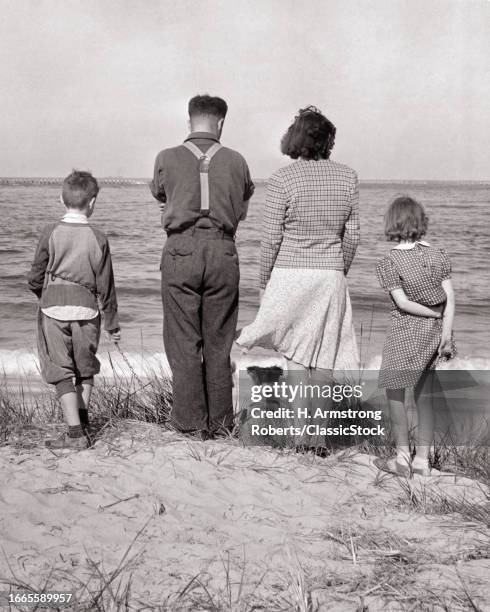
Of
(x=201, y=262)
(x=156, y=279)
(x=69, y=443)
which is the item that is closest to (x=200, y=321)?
(x=201, y=262)

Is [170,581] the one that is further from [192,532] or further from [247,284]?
[247,284]

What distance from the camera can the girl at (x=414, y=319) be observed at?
11.7 feet

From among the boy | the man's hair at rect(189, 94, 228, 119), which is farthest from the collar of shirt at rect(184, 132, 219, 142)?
the boy

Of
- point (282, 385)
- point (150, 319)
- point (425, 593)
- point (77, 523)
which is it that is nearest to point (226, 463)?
point (282, 385)

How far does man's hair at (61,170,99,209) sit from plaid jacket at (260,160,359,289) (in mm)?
957

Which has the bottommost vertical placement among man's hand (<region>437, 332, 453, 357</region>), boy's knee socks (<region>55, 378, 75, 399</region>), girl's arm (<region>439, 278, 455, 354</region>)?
boy's knee socks (<region>55, 378, 75, 399</region>)

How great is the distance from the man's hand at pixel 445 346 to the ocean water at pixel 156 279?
0.65 metres

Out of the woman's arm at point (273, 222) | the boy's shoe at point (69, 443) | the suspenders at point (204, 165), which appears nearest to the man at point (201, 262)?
the suspenders at point (204, 165)

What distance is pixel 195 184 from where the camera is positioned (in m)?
3.84

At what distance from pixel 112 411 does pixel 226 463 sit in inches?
41.5

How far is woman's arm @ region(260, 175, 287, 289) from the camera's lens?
3.72 meters

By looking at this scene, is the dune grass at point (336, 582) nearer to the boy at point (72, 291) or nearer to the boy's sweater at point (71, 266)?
the boy at point (72, 291)

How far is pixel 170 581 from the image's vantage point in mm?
2338

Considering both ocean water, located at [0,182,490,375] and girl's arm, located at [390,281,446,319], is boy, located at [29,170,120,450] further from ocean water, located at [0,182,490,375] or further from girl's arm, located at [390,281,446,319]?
girl's arm, located at [390,281,446,319]
